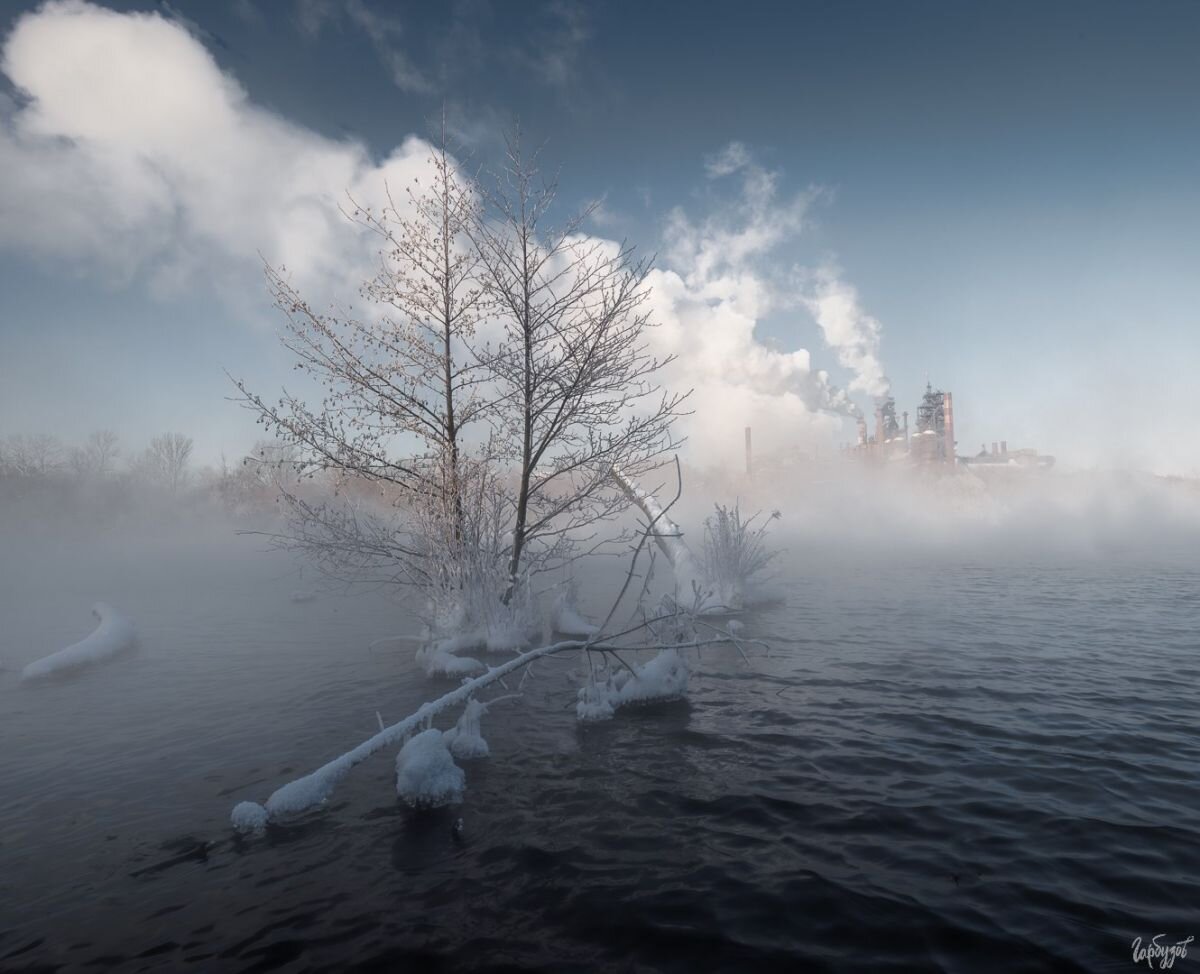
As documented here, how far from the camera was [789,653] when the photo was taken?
12406 mm

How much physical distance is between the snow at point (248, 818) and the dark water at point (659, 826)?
17 cm

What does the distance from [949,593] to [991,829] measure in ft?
58.0

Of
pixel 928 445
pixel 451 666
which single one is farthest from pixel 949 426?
pixel 451 666

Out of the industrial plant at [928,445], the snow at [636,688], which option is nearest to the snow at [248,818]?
the snow at [636,688]

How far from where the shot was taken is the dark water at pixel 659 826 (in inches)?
151

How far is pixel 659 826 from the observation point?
5.30m

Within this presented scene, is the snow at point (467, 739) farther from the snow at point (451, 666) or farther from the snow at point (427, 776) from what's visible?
the snow at point (451, 666)

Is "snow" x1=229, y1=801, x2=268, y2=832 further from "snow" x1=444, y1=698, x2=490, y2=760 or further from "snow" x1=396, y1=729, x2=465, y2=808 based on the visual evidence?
"snow" x1=444, y1=698, x2=490, y2=760

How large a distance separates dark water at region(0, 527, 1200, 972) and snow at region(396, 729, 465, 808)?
23 cm

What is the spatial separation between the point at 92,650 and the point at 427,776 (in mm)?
13661

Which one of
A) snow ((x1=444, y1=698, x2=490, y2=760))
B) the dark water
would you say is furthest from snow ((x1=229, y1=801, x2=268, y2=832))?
snow ((x1=444, y1=698, x2=490, y2=760))
